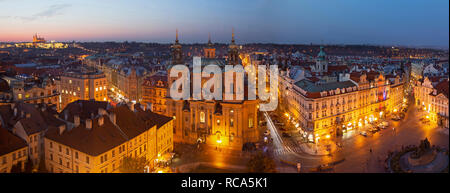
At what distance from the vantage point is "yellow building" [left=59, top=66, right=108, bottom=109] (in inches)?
1969

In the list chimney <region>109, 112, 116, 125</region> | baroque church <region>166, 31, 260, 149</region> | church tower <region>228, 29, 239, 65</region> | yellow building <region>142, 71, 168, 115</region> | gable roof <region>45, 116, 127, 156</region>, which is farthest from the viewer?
yellow building <region>142, 71, 168, 115</region>

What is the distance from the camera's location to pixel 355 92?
131 ft

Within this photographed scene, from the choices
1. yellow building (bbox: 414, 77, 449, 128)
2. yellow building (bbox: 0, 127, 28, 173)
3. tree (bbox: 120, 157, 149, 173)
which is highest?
yellow building (bbox: 414, 77, 449, 128)

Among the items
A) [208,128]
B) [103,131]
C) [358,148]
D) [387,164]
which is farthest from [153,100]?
[387,164]

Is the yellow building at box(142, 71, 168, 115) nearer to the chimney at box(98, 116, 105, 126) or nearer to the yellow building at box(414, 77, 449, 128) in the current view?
the chimney at box(98, 116, 105, 126)

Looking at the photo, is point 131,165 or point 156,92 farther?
point 156,92

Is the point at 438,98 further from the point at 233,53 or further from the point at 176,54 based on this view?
the point at 176,54

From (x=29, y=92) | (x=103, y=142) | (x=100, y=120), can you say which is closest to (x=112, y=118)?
(x=100, y=120)

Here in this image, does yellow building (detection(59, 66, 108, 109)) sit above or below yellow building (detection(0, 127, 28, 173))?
above

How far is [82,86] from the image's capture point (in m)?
49.8

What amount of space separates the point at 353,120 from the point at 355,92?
3238mm

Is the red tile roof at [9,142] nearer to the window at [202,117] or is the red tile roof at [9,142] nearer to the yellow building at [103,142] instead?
the yellow building at [103,142]

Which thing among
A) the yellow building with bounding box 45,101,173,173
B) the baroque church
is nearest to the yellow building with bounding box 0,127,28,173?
the yellow building with bounding box 45,101,173,173
